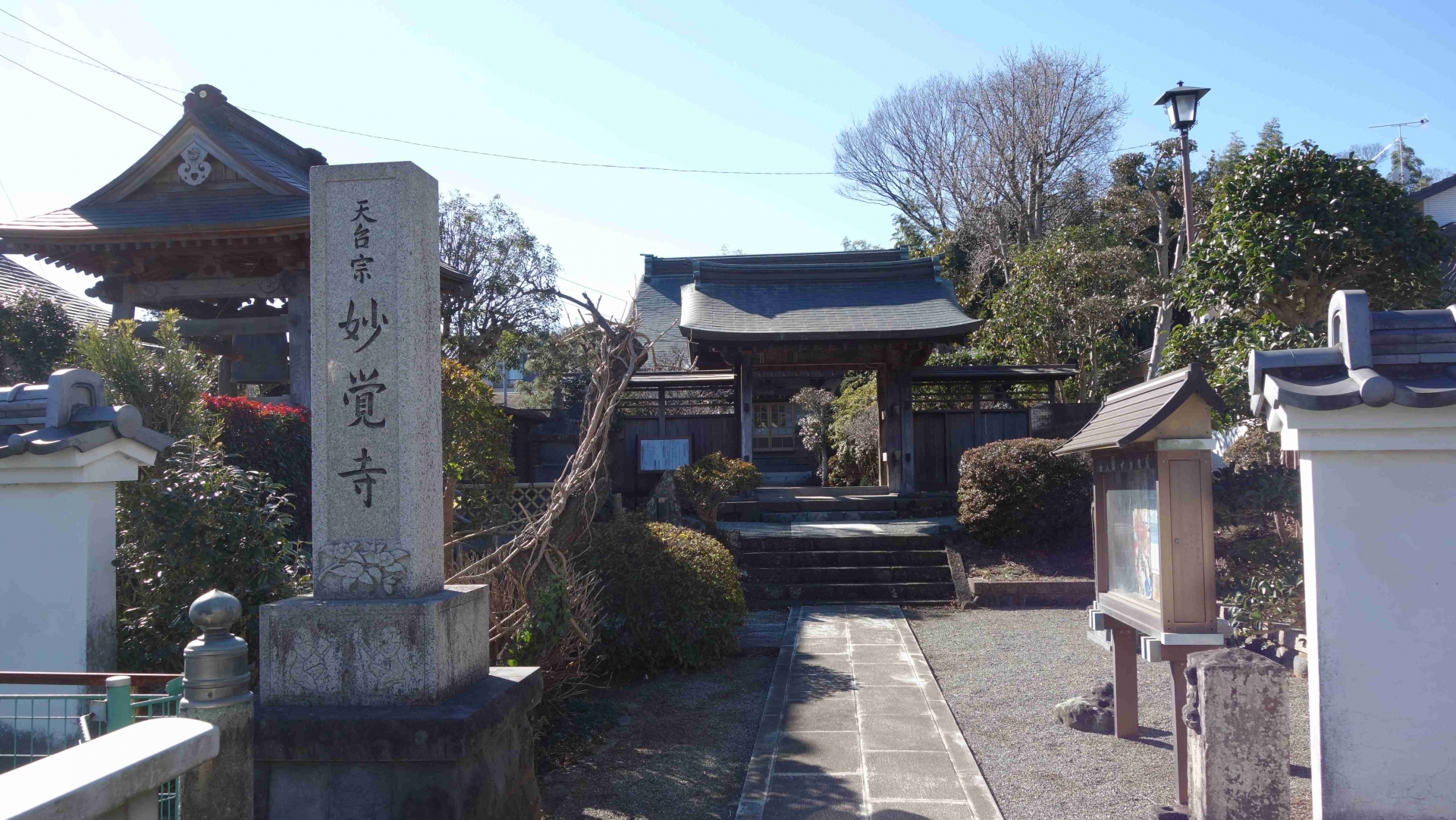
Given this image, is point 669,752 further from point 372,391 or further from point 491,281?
point 491,281

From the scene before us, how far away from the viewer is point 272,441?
907 cm

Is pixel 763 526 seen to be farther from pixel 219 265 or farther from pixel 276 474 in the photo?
pixel 219 265

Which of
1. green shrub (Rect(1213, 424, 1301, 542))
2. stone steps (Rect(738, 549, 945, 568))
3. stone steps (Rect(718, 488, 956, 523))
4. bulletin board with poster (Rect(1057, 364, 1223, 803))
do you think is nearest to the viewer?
bulletin board with poster (Rect(1057, 364, 1223, 803))

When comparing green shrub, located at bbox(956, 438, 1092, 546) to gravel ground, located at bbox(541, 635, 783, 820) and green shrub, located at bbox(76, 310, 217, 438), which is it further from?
green shrub, located at bbox(76, 310, 217, 438)

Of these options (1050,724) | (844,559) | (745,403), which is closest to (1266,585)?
(1050,724)

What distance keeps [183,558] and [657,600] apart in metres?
3.77

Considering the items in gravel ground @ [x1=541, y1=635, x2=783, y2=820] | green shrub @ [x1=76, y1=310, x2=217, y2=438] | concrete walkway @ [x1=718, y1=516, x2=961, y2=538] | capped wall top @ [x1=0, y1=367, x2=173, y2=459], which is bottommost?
gravel ground @ [x1=541, y1=635, x2=783, y2=820]

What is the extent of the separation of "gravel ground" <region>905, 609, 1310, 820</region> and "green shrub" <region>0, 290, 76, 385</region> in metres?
11.4

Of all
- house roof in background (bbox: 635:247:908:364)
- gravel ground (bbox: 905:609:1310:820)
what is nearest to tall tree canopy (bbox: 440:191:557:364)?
house roof in background (bbox: 635:247:908:364)

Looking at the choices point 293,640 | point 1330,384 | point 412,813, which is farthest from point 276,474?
point 1330,384

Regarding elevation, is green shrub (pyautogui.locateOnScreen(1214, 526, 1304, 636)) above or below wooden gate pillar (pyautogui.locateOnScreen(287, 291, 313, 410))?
below

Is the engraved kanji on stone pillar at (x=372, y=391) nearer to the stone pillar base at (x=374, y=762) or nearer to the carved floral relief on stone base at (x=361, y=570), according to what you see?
the carved floral relief on stone base at (x=361, y=570)

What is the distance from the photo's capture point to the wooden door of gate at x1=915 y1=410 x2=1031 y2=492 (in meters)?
15.9

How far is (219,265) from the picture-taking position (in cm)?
1106
